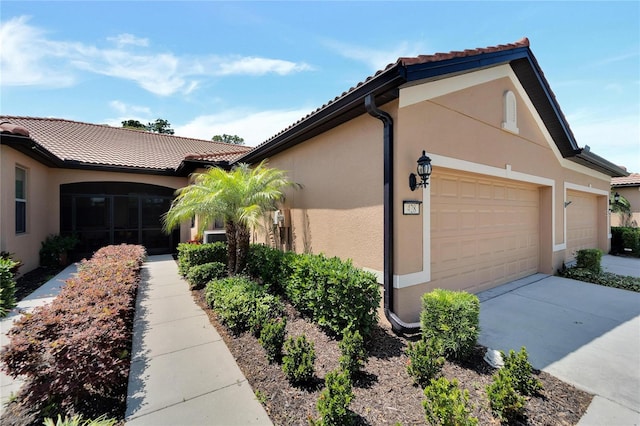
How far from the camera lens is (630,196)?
50.9 feet

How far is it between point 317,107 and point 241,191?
2.64 meters

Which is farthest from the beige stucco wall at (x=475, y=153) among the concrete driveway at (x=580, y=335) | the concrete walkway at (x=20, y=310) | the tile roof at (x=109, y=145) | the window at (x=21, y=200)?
the window at (x=21, y=200)

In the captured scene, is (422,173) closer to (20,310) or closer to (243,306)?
(243,306)

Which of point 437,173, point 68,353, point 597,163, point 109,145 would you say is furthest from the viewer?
point 109,145

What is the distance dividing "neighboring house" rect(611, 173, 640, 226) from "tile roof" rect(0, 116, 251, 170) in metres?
21.7

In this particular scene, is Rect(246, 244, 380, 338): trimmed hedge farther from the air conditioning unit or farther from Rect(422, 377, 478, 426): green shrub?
the air conditioning unit

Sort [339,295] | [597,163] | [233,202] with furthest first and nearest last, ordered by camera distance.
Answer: [597,163] < [233,202] < [339,295]

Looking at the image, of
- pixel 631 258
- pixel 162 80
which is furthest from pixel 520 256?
pixel 162 80

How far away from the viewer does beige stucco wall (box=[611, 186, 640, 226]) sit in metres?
15.2

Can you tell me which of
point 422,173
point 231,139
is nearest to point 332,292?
point 422,173

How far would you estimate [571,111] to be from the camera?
830cm

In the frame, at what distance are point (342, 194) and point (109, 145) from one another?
14333 millimetres

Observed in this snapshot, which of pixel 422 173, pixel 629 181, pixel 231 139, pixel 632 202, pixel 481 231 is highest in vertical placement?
pixel 231 139

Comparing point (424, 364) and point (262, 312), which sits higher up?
point (262, 312)
